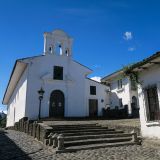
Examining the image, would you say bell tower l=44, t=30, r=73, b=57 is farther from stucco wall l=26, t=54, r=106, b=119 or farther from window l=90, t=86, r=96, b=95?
window l=90, t=86, r=96, b=95

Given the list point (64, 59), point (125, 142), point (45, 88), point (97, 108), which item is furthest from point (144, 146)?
point (97, 108)

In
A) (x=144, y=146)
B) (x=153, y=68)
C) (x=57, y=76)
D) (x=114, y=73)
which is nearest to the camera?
(x=144, y=146)

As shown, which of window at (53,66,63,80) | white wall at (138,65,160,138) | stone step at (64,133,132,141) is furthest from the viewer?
window at (53,66,63,80)

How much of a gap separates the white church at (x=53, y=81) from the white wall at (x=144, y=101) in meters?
12.4

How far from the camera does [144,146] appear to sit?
998cm

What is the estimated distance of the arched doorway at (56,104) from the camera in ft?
76.1

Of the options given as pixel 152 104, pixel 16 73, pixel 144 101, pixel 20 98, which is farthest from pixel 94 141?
pixel 16 73

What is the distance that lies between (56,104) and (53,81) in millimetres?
2517

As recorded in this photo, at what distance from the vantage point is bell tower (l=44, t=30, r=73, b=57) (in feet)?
80.6

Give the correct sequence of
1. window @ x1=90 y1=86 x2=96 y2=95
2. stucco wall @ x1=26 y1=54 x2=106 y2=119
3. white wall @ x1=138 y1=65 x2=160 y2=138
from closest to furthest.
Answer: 1. white wall @ x1=138 y1=65 x2=160 y2=138
2. stucco wall @ x1=26 y1=54 x2=106 y2=119
3. window @ x1=90 y1=86 x2=96 y2=95

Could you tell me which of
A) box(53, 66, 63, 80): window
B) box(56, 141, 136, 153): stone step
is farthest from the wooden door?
box(56, 141, 136, 153): stone step

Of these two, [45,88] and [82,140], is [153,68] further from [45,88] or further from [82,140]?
[45,88]

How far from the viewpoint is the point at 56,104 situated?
23719mm

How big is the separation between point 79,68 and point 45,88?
497cm
